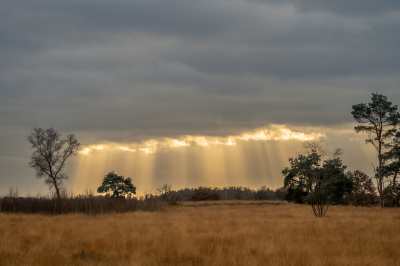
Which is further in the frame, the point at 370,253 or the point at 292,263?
the point at 370,253

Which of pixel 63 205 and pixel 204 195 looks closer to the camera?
pixel 63 205

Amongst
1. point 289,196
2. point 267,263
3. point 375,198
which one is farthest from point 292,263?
point 375,198

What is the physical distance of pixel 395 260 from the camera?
8.84 m

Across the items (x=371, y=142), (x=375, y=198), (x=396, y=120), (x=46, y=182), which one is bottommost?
(x=375, y=198)

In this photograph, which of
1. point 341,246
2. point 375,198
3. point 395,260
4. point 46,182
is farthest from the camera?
point 375,198

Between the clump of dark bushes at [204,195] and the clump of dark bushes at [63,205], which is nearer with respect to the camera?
the clump of dark bushes at [63,205]

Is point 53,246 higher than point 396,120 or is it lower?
lower

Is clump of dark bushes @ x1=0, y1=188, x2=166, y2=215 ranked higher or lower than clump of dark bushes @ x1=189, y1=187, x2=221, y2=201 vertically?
higher

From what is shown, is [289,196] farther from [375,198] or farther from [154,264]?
[154,264]

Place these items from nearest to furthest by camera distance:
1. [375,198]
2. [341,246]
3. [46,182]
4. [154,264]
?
[154,264], [341,246], [46,182], [375,198]

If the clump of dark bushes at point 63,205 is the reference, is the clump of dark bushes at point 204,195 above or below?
below

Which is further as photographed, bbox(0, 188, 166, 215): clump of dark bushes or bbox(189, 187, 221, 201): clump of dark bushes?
bbox(189, 187, 221, 201): clump of dark bushes

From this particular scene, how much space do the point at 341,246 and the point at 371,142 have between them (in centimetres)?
2935

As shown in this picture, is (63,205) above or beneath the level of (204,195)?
above
